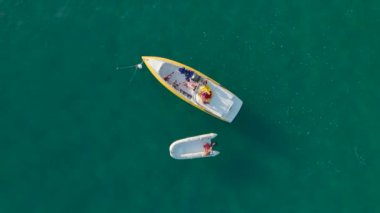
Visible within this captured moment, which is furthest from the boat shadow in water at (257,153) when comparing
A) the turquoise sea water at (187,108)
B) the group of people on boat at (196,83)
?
the group of people on boat at (196,83)

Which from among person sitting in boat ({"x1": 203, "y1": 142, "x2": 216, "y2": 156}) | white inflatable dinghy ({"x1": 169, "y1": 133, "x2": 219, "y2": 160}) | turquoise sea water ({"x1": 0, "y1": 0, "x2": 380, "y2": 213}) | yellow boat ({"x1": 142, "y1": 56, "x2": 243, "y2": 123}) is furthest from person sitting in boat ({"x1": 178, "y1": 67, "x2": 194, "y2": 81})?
person sitting in boat ({"x1": 203, "y1": 142, "x2": 216, "y2": 156})

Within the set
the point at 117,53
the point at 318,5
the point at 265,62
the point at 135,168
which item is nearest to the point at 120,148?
the point at 135,168

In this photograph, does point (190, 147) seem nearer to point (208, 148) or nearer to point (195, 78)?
point (208, 148)

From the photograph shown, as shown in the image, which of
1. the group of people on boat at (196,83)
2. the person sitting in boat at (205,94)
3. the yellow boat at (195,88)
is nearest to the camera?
the person sitting in boat at (205,94)

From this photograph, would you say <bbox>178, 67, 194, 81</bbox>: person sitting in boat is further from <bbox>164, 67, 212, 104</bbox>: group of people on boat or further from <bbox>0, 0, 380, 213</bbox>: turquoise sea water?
<bbox>0, 0, 380, 213</bbox>: turquoise sea water

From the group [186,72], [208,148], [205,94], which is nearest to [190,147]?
[208,148]

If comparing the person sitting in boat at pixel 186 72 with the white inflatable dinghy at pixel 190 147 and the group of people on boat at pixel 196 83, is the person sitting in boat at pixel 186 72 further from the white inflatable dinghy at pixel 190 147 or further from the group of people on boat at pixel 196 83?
the white inflatable dinghy at pixel 190 147
